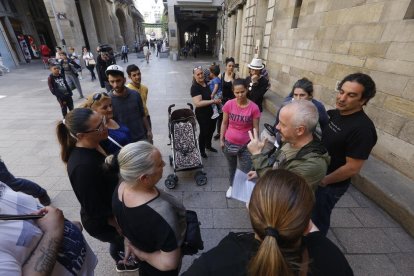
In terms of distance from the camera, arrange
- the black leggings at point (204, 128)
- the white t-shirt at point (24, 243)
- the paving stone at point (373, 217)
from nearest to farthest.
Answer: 1. the white t-shirt at point (24, 243)
2. the paving stone at point (373, 217)
3. the black leggings at point (204, 128)

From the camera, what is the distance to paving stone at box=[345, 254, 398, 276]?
2.22 m

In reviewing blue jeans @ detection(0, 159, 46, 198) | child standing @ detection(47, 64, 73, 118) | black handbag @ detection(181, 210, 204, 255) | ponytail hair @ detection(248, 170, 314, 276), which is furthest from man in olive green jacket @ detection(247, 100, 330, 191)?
child standing @ detection(47, 64, 73, 118)

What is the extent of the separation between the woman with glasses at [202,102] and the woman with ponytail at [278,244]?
301 centimetres

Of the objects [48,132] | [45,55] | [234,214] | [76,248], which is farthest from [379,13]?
[45,55]

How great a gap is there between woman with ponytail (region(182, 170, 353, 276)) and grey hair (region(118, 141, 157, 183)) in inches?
23.5

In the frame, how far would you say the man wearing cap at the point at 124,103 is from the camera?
9.57ft

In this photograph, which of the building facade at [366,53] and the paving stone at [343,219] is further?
the building facade at [366,53]

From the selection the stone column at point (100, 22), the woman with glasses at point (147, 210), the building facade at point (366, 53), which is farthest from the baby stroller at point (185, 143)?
the stone column at point (100, 22)

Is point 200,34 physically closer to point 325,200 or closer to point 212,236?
point 212,236

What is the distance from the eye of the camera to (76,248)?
1436 millimetres

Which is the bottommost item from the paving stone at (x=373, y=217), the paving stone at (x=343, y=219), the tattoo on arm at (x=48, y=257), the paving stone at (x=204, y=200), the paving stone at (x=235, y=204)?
the paving stone at (x=204, y=200)

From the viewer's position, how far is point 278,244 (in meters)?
0.82

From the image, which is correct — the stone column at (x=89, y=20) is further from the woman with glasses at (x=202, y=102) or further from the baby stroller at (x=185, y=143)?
the baby stroller at (x=185, y=143)

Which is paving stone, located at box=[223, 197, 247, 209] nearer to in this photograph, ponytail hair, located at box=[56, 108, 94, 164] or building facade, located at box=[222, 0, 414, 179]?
ponytail hair, located at box=[56, 108, 94, 164]
